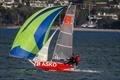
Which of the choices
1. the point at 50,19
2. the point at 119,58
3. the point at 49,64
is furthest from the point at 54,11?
the point at 119,58

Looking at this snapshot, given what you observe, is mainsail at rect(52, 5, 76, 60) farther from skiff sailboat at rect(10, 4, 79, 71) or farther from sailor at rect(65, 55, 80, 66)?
sailor at rect(65, 55, 80, 66)

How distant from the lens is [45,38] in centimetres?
5234

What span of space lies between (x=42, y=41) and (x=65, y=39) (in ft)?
5.40

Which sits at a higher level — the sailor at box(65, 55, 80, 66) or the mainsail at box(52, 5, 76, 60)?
the mainsail at box(52, 5, 76, 60)

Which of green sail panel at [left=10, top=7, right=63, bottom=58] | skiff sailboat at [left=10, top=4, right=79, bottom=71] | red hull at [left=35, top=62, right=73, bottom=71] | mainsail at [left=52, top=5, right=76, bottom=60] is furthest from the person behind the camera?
mainsail at [left=52, top=5, right=76, bottom=60]

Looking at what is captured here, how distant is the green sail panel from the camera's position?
5169cm

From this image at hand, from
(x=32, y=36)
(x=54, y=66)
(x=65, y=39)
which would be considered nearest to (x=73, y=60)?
(x=54, y=66)

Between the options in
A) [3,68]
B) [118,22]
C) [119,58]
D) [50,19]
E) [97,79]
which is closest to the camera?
[97,79]

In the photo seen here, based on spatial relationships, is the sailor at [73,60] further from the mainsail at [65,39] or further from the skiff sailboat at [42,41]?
the mainsail at [65,39]

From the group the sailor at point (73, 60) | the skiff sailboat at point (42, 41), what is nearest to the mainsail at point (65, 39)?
the skiff sailboat at point (42, 41)

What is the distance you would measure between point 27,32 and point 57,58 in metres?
2.88

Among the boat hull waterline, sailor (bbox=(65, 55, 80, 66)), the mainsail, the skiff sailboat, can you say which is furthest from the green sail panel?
sailor (bbox=(65, 55, 80, 66))

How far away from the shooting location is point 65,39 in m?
52.5

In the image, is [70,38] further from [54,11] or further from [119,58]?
[119,58]
